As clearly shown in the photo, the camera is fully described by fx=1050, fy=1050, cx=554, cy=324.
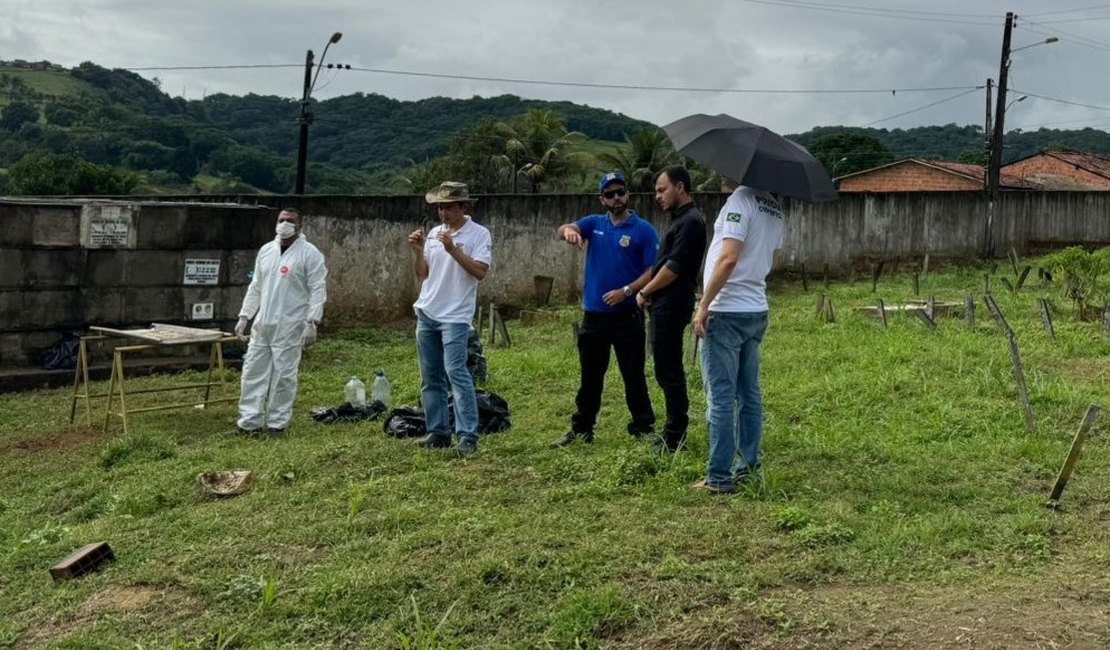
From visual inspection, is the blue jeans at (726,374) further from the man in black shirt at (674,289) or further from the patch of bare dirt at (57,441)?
the patch of bare dirt at (57,441)

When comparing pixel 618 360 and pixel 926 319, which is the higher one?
pixel 926 319

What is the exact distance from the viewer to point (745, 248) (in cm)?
507

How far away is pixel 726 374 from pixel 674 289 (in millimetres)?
835

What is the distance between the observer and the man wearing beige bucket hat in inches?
241

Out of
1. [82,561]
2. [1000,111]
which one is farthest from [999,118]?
[82,561]

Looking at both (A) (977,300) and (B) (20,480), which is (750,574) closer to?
(B) (20,480)

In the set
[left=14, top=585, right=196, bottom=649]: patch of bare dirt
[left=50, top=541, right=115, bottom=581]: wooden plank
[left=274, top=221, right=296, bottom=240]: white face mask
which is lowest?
[left=14, top=585, right=196, bottom=649]: patch of bare dirt

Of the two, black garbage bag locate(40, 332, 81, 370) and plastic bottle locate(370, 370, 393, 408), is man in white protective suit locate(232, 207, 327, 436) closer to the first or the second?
plastic bottle locate(370, 370, 393, 408)

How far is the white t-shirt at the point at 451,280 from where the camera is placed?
20.3 ft

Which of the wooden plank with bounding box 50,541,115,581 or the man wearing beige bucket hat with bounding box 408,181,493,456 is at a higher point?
the man wearing beige bucket hat with bounding box 408,181,493,456

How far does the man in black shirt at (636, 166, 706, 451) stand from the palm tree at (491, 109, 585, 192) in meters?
33.9

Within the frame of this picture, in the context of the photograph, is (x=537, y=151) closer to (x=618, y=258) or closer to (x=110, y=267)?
(x=110, y=267)

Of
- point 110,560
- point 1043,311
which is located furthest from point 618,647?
point 1043,311

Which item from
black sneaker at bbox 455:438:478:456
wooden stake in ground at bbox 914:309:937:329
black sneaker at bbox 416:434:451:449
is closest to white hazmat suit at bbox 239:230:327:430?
black sneaker at bbox 416:434:451:449
